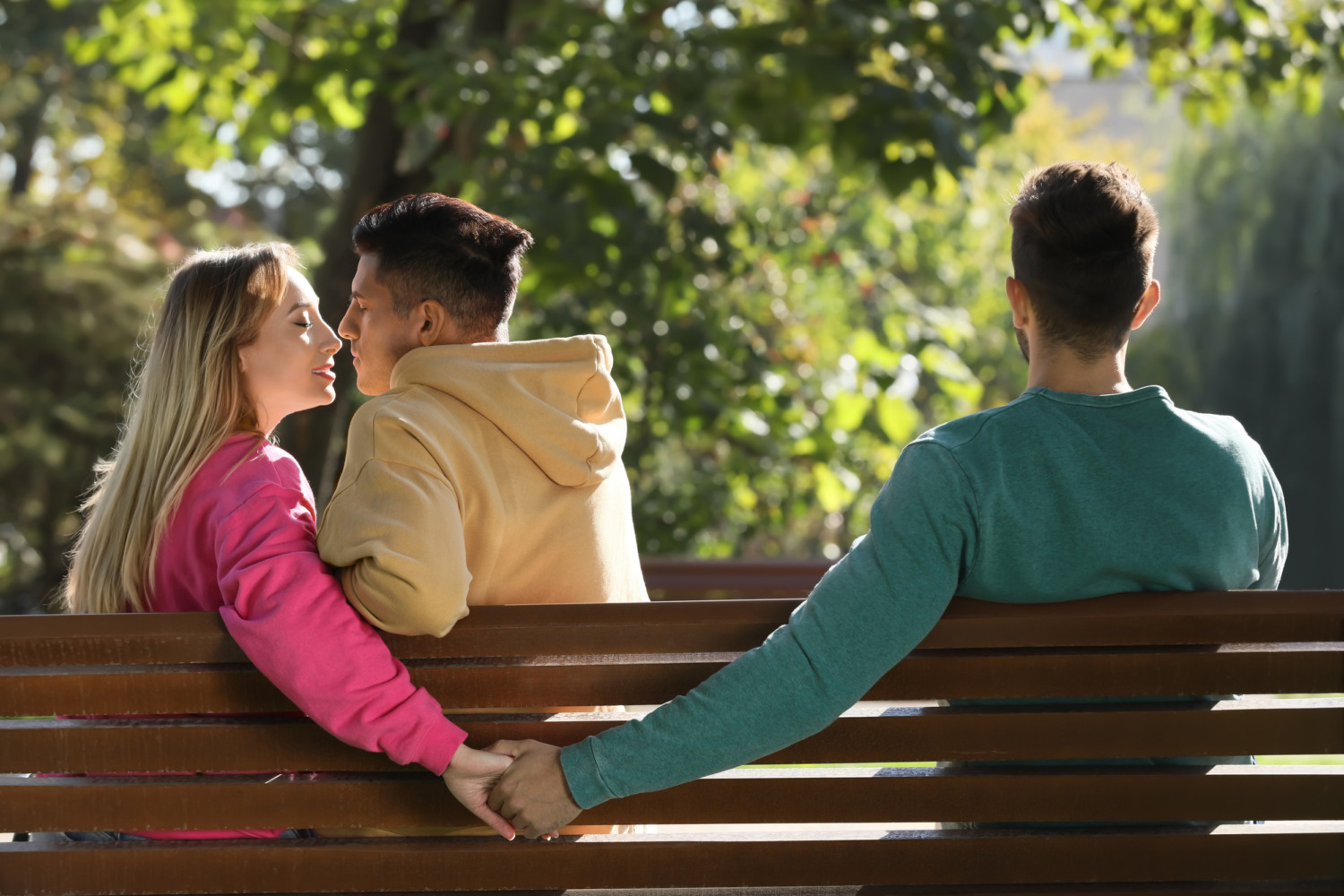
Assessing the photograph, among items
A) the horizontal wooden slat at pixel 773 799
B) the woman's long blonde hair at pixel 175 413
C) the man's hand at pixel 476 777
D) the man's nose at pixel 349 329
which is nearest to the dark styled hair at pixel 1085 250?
the horizontal wooden slat at pixel 773 799

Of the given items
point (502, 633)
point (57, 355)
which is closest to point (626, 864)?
point (502, 633)

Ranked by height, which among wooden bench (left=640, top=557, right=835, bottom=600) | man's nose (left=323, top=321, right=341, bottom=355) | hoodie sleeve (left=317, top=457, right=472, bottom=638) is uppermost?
man's nose (left=323, top=321, right=341, bottom=355)

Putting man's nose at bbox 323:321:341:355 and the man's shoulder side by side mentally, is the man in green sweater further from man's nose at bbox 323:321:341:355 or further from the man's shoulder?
man's nose at bbox 323:321:341:355

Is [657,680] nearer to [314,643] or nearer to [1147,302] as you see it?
[314,643]

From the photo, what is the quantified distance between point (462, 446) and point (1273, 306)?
10755 mm

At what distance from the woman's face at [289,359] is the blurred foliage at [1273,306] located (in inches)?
378

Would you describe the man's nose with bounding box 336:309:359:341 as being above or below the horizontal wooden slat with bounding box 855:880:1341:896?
above

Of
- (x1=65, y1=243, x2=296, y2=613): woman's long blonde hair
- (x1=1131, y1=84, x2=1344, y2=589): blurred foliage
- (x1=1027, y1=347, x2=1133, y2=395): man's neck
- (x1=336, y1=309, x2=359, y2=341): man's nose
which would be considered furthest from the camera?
(x1=1131, y1=84, x2=1344, y2=589): blurred foliage

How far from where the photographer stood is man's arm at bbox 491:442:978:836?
5.27 ft

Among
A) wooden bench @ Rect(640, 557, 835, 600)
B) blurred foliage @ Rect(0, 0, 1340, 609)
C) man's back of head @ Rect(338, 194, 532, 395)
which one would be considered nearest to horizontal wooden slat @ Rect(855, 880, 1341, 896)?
man's back of head @ Rect(338, 194, 532, 395)

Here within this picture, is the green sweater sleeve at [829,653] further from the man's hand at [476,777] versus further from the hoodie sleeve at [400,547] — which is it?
the hoodie sleeve at [400,547]

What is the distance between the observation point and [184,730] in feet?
5.60

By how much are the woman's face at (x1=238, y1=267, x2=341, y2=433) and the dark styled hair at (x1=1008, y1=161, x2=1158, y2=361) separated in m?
1.18

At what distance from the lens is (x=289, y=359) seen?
6.99 feet
